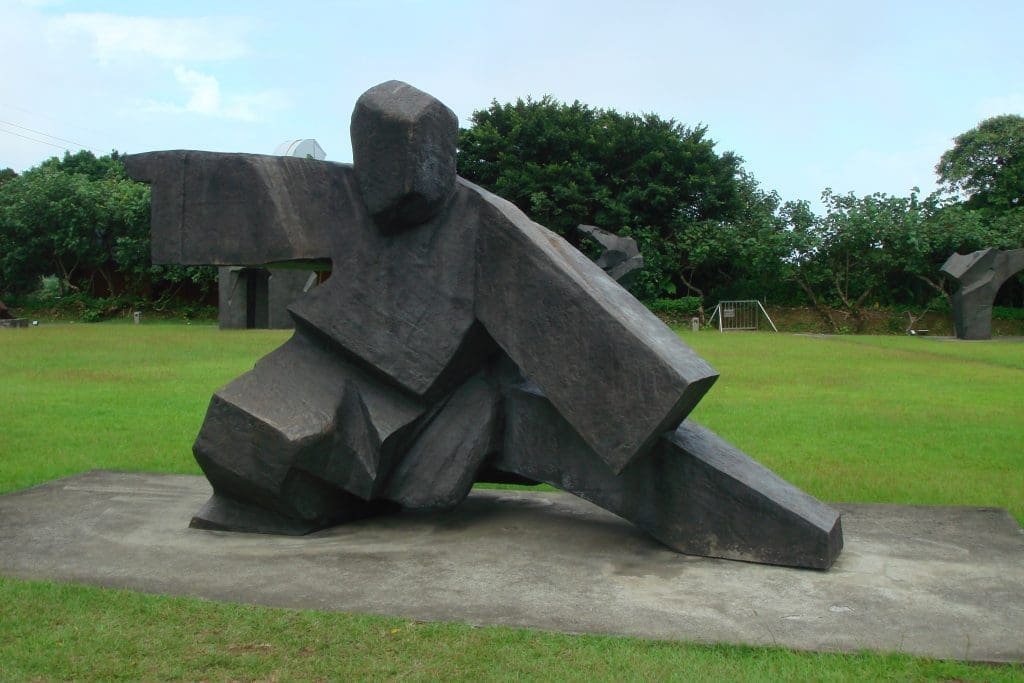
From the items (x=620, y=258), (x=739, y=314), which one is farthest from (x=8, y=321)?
(x=739, y=314)

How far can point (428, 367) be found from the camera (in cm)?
482

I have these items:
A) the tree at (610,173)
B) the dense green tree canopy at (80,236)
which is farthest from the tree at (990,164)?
the dense green tree canopy at (80,236)

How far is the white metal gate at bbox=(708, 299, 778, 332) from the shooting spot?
90.7ft

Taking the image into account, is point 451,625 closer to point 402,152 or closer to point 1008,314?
point 402,152

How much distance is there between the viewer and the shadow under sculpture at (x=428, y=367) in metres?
4.42

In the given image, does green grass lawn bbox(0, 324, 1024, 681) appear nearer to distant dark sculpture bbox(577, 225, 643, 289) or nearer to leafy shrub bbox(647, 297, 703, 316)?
distant dark sculpture bbox(577, 225, 643, 289)

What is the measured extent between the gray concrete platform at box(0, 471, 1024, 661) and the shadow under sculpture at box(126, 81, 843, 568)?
225mm

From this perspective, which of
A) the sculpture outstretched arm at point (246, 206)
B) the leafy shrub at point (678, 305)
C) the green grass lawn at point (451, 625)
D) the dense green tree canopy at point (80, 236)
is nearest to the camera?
the green grass lawn at point (451, 625)

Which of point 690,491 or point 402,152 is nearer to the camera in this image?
point 690,491

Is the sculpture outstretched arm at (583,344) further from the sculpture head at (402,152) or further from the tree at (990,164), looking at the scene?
the tree at (990,164)

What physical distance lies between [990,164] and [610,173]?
37.4ft

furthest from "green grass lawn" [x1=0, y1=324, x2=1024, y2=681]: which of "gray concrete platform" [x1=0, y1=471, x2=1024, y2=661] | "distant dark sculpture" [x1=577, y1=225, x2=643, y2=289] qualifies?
"distant dark sculpture" [x1=577, y1=225, x2=643, y2=289]

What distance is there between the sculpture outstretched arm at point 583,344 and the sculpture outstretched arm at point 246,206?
0.77 m

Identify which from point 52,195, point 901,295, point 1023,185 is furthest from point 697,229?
point 52,195
